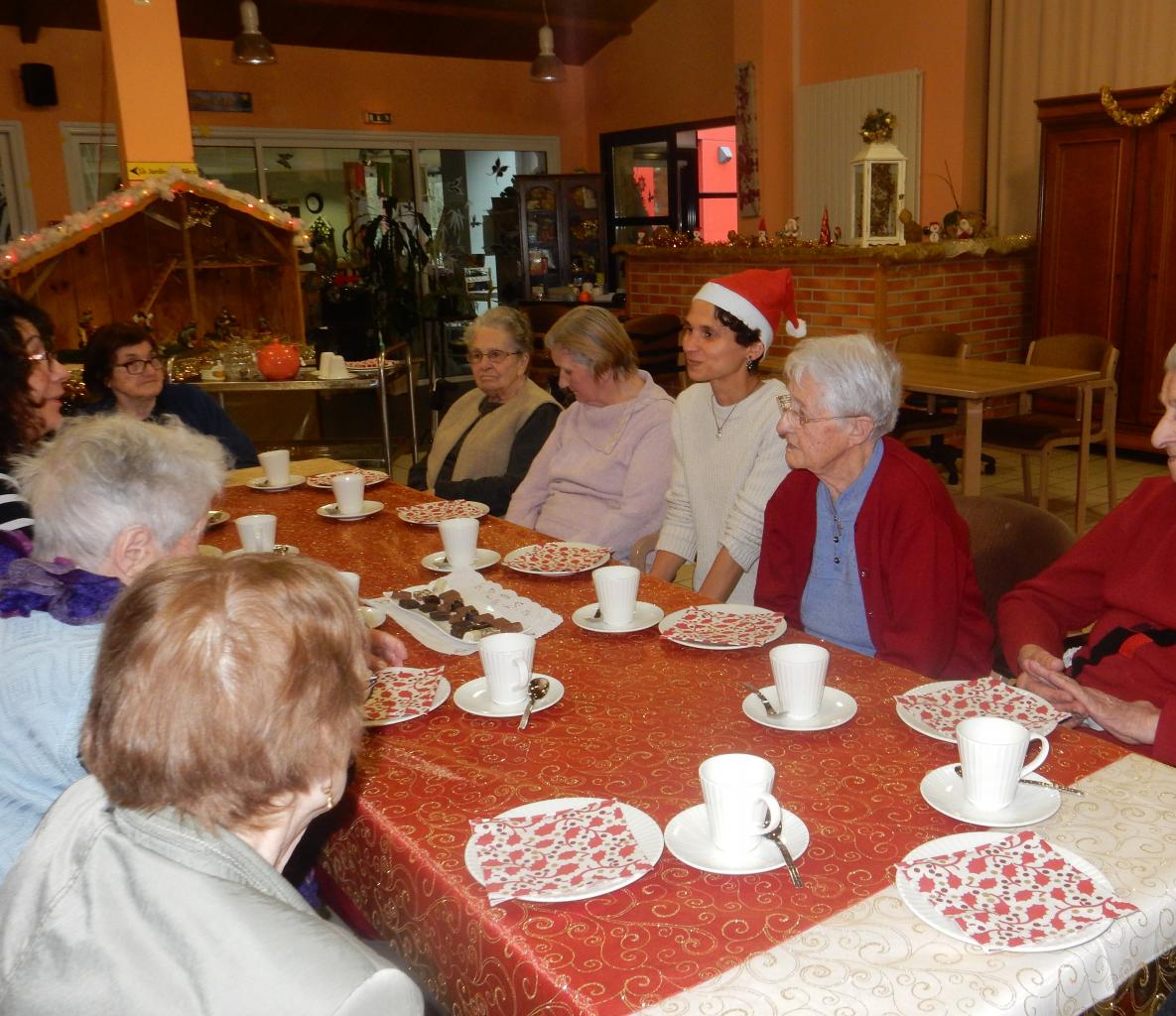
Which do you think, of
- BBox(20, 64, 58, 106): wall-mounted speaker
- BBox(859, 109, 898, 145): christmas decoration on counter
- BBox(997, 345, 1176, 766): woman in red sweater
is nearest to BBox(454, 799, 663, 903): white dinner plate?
BBox(997, 345, 1176, 766): woman in red sweater

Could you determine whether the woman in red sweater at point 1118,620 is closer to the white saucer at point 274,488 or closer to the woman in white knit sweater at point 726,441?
the woman in white knit sweater at point 726,441

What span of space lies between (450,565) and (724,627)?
2.23ft

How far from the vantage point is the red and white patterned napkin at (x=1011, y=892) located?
3.17ft

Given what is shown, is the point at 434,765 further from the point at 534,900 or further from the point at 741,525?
the point at 741,525

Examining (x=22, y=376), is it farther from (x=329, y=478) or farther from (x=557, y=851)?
(x=557, y=851)

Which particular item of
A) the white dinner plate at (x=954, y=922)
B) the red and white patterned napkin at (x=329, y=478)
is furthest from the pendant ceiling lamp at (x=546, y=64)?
the white dinner plate at (x=954, y=922)

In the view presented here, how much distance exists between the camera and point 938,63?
7.11 metres

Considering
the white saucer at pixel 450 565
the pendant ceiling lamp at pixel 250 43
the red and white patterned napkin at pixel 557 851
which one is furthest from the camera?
the pendant ceiling lamp at pixel 250 43

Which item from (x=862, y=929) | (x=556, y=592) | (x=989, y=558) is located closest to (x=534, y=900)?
(x=862, y=929)

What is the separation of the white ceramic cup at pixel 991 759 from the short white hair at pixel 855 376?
91 centimetres

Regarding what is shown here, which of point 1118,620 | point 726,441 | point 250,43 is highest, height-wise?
point 250,43

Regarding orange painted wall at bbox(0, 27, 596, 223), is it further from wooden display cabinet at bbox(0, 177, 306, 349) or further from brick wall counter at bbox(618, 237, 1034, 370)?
brick wall counter at bbox(618, 237, 1034, 370)

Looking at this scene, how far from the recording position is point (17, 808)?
1289 mm

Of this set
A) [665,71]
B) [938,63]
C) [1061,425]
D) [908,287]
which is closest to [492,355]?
[1061,425]
